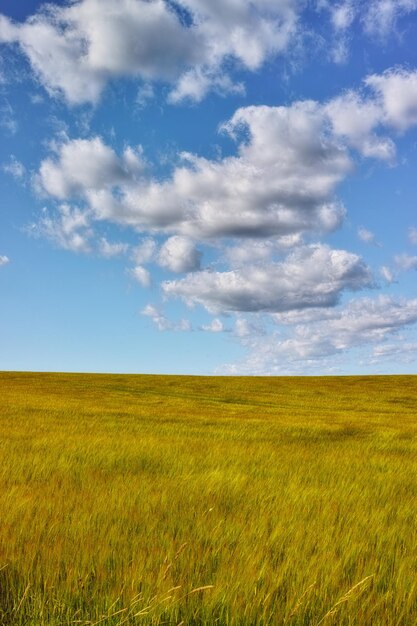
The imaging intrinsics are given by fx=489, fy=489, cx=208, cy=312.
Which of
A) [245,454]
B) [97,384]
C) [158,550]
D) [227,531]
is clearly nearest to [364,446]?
[245,454]

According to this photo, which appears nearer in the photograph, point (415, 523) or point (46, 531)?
point (46, 531)

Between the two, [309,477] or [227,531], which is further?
[309,477]

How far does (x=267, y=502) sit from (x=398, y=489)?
7.75ft

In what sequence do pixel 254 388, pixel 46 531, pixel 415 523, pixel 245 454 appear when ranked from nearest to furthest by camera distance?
pixel 46 531 < pixel 415 523 < pixel 245 454 < pixel 254 388

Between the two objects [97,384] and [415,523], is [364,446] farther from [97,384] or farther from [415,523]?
[97,384]

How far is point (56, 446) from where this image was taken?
894 cm

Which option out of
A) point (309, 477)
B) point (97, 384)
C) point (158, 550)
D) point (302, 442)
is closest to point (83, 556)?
point (158, 550)

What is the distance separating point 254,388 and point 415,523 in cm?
4374

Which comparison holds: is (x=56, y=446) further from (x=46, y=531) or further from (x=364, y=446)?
(x=364, y=446)

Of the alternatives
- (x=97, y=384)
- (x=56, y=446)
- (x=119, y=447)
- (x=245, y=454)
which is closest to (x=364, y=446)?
(x=245, y=454)

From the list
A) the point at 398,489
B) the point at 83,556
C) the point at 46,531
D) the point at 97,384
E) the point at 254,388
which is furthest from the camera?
the point at 254,388

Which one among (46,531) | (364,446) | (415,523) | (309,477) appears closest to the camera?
(46,531)

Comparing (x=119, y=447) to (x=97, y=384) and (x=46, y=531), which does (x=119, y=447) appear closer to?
(x=46, y=531)

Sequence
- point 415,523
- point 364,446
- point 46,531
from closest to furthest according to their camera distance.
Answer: point 46,531 → point 415,523 → point 364,446
